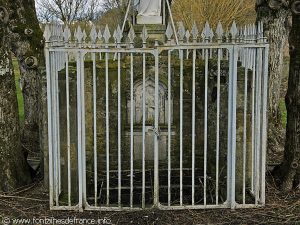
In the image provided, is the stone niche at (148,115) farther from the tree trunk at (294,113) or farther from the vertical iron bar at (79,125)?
the tree trunk at (294,113)

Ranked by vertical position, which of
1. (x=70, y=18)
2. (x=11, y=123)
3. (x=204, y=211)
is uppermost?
(x=70, y=18)

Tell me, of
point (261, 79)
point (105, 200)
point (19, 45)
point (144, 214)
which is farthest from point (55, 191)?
point (19, 45)

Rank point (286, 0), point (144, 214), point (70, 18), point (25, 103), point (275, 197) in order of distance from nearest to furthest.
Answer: point (144, 214)
point (275, 197)
point (286, 0)
point (25, 103)
point (70, 18)

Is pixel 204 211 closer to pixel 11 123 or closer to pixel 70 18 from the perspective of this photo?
pixel 11 123

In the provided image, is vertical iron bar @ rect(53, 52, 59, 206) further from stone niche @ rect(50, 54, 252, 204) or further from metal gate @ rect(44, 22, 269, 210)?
stone niche @ rect(50, 54, 252, 204)

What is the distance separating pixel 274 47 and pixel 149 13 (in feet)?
10.1

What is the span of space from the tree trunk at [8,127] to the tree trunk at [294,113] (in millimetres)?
4018

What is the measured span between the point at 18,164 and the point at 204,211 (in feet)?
9.45

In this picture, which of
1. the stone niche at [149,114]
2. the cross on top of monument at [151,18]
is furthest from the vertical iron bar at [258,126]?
the cross on top of monument at [151,18]

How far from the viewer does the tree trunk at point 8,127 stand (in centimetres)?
673

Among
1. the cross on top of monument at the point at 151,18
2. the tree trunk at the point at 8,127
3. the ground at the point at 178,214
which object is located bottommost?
the ground at the point at 178,214

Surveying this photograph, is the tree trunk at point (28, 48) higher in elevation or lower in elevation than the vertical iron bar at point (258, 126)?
higher

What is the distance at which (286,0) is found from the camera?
9.37 meters

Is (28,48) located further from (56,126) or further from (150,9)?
(56,126)
